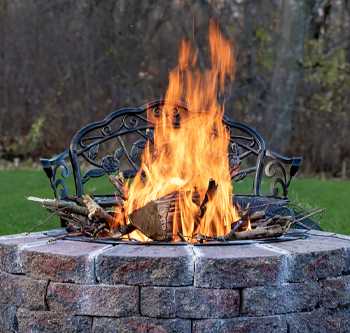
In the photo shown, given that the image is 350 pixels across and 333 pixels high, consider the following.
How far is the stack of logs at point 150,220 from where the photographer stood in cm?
255

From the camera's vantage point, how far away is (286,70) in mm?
10859

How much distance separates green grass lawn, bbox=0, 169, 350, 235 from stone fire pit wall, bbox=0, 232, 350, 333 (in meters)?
2.12

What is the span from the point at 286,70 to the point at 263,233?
904cm

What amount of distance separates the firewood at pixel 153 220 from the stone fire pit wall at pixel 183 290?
0.32 m

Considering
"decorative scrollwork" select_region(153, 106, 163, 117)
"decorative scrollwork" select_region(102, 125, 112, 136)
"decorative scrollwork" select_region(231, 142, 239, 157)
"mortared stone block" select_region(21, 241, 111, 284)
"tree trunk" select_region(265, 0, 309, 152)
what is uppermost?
"tree trunk" select_region(265, 0, 309, 152)

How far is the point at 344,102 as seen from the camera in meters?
13.4

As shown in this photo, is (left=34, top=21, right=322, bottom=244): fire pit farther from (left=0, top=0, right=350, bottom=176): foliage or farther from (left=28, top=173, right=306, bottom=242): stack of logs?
(left=0, top=0, right=350, bottom=176): foliage

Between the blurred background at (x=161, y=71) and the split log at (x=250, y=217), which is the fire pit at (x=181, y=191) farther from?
the blurred background at (x=161, y=71)

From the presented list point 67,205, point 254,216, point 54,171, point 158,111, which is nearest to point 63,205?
point 67,205

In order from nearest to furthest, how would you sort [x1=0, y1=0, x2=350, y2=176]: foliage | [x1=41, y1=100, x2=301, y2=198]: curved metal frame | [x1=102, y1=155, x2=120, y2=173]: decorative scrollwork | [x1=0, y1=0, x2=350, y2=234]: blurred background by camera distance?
1. [x1=41, y1=100, x2=301, y2=198]: curved metal frame
2. [x1=102, y1=155, x2=120, y2=173]: decorative scrollwork
3. [x1=0, y1=0, x2=350, y2=234]: blurred background
4. [x1=0, y1=0, x2=350, y2=176]: foliage

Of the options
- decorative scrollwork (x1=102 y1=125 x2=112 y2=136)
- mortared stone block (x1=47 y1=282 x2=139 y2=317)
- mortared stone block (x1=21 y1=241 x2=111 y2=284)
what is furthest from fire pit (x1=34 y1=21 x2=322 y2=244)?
mortared stone block (x1=47 y1=282 x2=139 y2=317)

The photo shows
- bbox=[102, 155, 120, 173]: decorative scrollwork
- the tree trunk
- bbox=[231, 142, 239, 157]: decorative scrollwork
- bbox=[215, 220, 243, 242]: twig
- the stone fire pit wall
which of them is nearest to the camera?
the stone fire pit wall

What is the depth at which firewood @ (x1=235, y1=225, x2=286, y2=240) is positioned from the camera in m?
2.58

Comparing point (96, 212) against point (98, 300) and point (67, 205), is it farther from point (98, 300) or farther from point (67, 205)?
point (98, 300)
